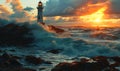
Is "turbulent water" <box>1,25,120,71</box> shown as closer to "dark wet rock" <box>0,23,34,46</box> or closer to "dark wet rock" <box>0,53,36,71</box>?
"dark wet rock" <box>0,53,36,71</box>

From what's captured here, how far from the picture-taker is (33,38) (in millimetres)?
54719

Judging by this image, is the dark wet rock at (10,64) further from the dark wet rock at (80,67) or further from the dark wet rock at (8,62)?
the dark wet rock at (80,67)

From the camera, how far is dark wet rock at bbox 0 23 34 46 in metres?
50.0

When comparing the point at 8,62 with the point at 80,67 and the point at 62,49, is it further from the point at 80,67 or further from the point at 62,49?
the point at 62,49

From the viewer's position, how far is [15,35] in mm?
55688

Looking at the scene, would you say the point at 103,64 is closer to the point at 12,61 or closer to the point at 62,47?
the point at 12,61

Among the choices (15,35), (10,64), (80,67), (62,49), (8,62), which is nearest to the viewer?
(80,67)

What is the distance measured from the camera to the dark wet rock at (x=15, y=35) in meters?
50.0

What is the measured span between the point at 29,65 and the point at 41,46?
16332 mm

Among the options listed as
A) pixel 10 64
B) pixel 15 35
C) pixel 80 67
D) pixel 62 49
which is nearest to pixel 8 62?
pixel 10 64

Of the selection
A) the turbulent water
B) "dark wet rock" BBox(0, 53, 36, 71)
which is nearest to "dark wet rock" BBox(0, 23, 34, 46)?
the turbulent water

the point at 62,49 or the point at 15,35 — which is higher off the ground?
the point at 62,49

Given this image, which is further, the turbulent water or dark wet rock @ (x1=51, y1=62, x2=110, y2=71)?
the turbulent water

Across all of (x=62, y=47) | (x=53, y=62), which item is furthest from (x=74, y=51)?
(x=53, y=62)
